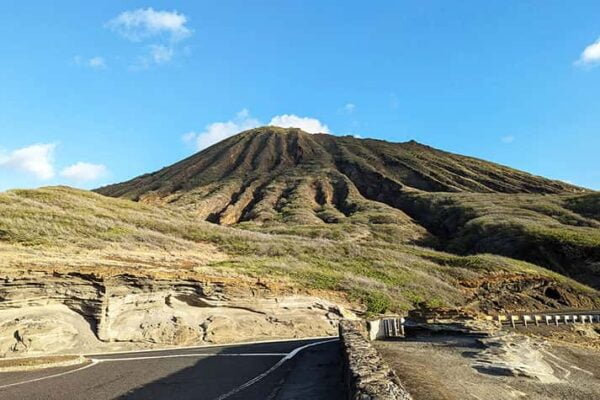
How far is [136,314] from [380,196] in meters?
82.6

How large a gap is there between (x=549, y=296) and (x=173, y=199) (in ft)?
240

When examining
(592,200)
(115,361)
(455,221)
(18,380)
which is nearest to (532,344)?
(115,361)

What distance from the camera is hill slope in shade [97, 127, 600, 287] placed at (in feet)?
186

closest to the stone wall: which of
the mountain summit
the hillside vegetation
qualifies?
the hillside vegetation

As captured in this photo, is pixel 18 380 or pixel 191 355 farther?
pixel 191 355

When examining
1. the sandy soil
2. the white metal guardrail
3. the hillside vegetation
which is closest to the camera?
the sandy soil

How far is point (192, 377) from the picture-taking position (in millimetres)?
12062

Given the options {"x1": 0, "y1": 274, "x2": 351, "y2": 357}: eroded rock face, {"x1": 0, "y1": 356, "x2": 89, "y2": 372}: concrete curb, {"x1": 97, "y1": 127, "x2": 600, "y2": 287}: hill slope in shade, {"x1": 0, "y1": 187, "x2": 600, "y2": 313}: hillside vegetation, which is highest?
{"x1": 97, "y1": 127, "x2": 600, "y2": 287}: hill slope in shade

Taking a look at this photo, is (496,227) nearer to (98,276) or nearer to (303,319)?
(303,319)

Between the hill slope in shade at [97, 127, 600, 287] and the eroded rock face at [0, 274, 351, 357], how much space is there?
35.0 meters

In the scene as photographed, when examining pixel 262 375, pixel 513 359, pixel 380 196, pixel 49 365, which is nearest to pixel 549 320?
pixel 513 359

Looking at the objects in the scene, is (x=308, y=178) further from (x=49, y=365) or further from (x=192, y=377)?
(x=192, y=377)

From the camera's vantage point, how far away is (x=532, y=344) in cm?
1594

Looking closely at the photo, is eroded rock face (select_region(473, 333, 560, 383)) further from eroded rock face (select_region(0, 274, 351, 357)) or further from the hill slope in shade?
the hill slope in shade
